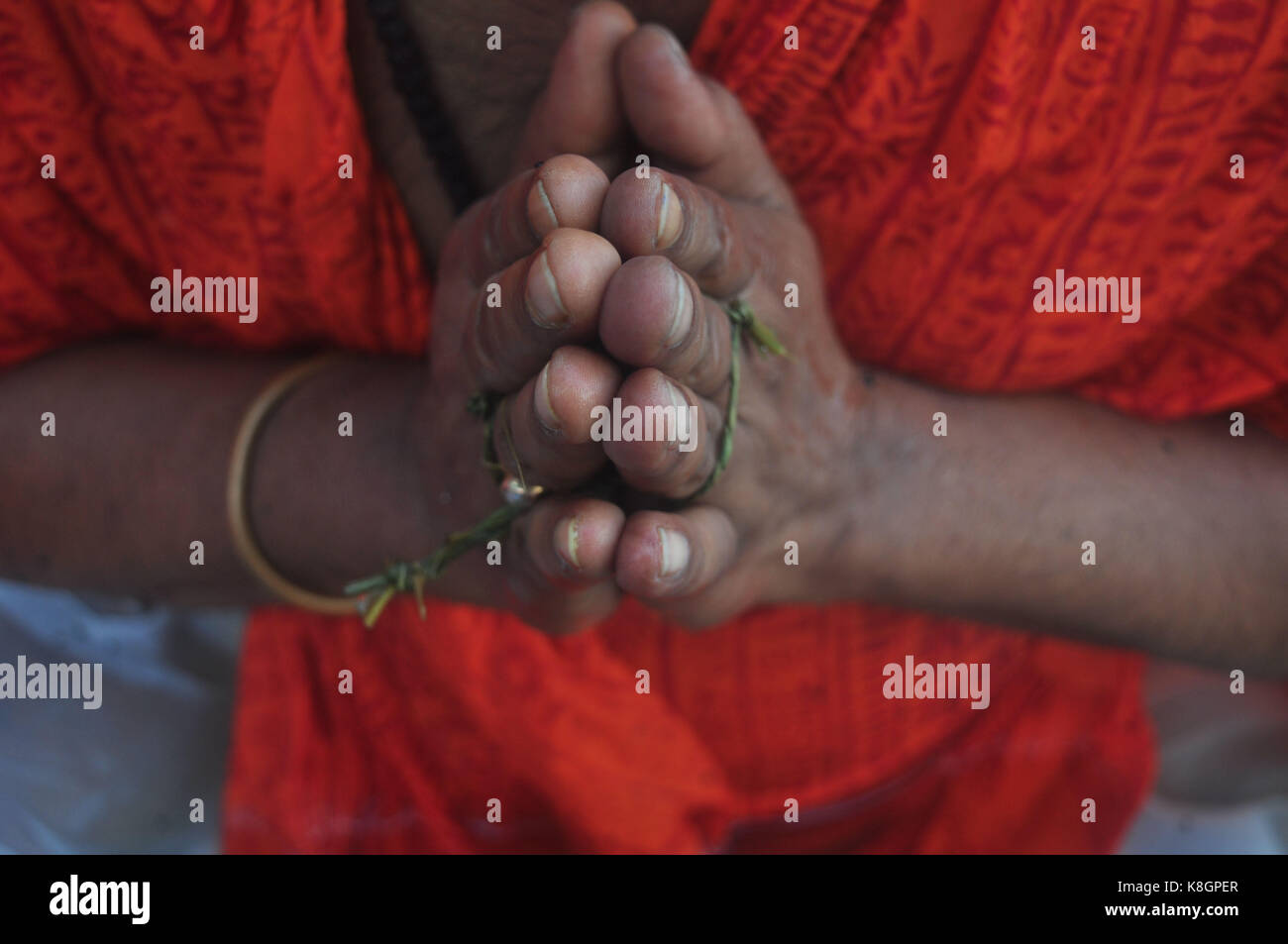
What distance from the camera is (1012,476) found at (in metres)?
0.62

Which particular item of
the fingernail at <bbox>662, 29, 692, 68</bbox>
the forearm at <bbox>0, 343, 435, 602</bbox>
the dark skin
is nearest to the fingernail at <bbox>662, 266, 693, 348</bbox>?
the dark skin

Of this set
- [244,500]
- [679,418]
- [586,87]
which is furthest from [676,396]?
[244,500]

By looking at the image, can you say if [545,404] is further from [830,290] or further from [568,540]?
[830,290]

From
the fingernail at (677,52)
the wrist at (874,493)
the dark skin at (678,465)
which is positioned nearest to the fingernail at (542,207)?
the dark skin at (678,465)

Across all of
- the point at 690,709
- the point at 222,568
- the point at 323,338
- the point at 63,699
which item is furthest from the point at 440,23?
the point at 63,699

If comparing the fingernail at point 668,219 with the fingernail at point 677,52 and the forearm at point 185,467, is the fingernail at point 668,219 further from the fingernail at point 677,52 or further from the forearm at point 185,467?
the forearm at point 185,467

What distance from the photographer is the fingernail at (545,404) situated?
40 centimetres

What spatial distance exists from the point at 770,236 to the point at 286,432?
12.7 inches

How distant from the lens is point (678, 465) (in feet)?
1.38

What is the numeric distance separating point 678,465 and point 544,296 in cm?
9

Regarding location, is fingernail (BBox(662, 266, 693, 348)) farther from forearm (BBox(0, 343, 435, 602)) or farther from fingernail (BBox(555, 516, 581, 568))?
forearm (BBox(0, 343, 435, 602))

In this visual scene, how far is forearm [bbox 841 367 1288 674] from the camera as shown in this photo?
24.1 inches

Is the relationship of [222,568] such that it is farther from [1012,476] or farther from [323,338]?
[1012,476]

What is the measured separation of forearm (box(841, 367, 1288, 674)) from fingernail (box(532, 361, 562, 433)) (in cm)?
26
